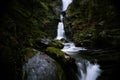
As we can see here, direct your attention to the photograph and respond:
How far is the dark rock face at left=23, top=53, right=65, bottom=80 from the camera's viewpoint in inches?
261

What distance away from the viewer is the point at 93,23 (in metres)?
16.7

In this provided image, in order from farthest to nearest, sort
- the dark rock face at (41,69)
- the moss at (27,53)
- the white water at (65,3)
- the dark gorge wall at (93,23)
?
the white water at (65,3) < the dark gorge wall at (93,23) < the moss at (27,53) < the dark rock face at (41,69)

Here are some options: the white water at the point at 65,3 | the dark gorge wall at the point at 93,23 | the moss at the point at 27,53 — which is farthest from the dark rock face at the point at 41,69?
the white water at the point at 65,3

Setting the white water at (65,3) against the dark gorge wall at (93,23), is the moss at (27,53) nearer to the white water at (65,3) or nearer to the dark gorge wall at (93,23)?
the dark gorge wall at (93,23)

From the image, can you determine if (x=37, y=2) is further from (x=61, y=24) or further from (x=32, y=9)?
(x=61, y=24)

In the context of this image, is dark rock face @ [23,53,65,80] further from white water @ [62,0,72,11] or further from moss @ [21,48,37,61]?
white water @ [62,0,72,11]

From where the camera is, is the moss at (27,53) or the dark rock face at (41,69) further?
the moss at (27,53)

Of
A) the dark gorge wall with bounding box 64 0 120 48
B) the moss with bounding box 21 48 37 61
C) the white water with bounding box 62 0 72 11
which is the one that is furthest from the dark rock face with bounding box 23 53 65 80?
the white water with bounding box 62 0 72 11

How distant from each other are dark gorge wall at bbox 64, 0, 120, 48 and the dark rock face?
684 cm

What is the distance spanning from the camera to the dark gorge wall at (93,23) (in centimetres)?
1359

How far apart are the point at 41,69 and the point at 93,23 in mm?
10819

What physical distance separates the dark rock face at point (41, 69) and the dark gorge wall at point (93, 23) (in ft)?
22.4

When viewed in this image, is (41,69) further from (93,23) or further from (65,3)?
(65,3)

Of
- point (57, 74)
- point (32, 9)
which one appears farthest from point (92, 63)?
point (32, 9)
